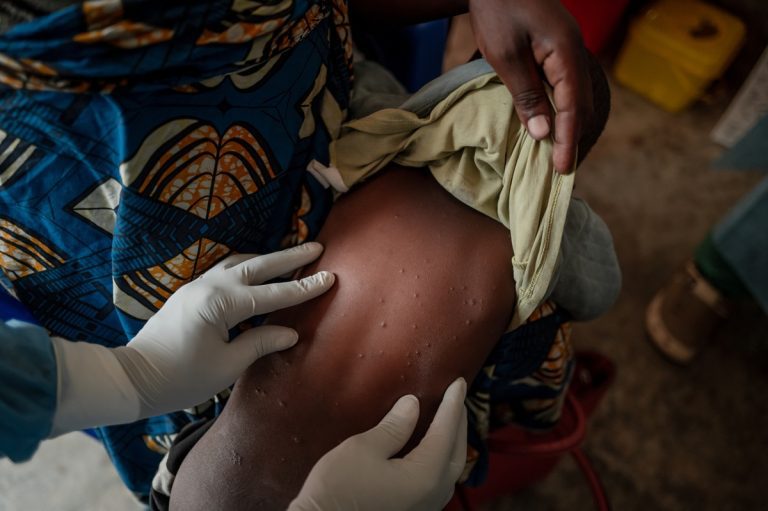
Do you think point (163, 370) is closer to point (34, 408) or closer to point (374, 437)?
point (34, 408)

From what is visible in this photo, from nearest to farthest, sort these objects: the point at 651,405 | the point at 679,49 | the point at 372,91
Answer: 1. the point at 372,91
2. the point at 651,405
3. the point at 679,49

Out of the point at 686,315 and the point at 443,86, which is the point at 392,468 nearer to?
the point at 443,86

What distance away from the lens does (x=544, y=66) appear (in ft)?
2.41

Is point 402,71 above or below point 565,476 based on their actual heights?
above

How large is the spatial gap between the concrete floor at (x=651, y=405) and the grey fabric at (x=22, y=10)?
1.04 metres

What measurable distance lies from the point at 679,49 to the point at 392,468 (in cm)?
Result: 153

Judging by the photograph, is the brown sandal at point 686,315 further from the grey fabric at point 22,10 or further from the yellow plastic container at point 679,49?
the grey fabric at point 22,10

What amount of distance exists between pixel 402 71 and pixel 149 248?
646 millimetres

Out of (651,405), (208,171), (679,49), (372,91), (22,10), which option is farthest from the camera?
(679,49)

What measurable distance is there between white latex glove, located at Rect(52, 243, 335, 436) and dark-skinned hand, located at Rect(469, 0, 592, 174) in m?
0.32

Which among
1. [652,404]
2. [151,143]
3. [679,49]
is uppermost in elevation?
[151,143]

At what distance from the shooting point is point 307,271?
0.82 meters

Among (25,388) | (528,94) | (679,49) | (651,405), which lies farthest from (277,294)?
(679,49)

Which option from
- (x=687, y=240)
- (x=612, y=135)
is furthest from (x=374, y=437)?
(x=612, y=135)
